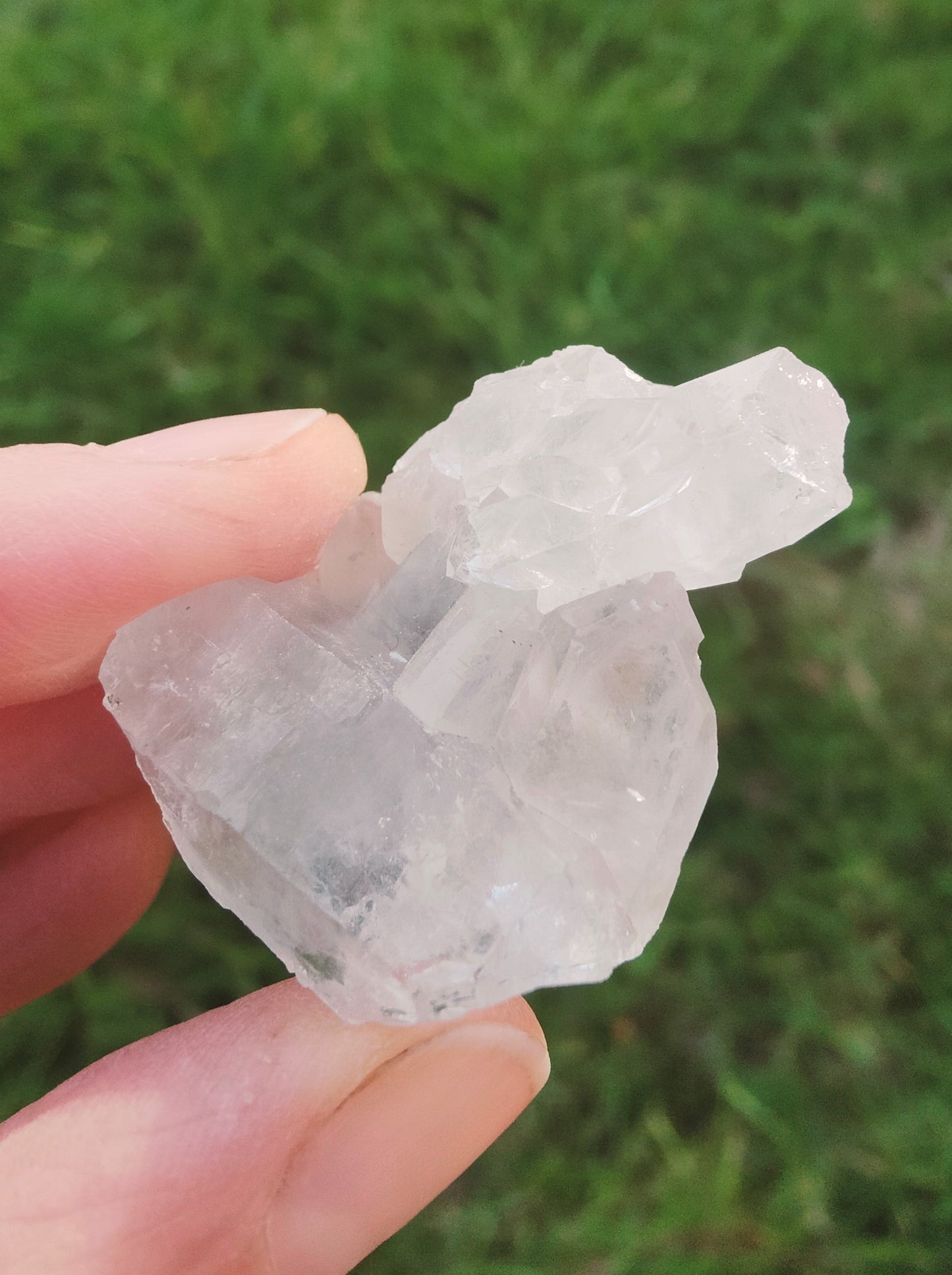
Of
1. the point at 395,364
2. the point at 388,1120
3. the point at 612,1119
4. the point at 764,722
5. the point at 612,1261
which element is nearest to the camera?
the point at 388,1120

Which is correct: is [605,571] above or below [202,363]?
above

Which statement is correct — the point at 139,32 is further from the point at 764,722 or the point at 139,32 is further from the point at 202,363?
the point at 764,722

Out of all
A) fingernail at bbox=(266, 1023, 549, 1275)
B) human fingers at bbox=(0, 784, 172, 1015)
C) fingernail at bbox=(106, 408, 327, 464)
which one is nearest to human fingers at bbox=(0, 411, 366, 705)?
fingernail at bbox=(106, 408, 327, 464)

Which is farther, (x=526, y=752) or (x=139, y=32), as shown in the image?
(x=139, y=32)

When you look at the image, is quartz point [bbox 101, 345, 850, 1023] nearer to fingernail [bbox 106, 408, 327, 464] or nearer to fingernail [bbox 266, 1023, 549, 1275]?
fingernail [bbox 266, 1023, 549, 1275]

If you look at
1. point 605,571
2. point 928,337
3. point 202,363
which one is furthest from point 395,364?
point 605,571

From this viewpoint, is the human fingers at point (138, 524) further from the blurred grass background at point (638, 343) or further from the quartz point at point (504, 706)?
the blurred grass background at point (638, 343)
